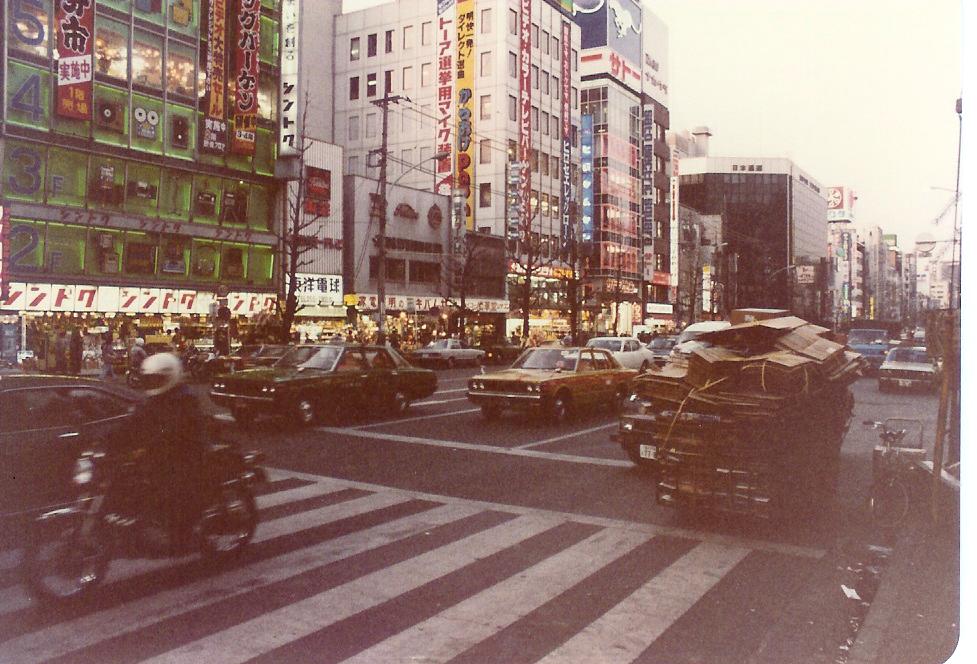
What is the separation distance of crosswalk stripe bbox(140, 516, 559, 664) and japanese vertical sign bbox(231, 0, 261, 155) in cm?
2879

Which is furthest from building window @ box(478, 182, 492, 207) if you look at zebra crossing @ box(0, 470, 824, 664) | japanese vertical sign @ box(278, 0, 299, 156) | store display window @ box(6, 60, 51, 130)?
zebra crossing @ box(0, 470, 824, 664)

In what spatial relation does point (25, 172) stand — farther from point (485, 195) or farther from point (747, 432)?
point (485, 195)

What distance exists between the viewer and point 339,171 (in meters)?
38.2

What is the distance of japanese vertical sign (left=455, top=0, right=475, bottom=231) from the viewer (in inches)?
1736

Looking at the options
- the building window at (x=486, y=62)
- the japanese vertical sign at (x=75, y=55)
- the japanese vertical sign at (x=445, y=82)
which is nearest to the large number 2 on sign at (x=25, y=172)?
the japanese vertical sign at (x=75, y=55)

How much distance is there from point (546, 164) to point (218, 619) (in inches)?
2142

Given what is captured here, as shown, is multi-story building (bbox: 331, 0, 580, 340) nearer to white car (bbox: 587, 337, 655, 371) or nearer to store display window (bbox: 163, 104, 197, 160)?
store display window (bbox: 163, 104, 197, 160)

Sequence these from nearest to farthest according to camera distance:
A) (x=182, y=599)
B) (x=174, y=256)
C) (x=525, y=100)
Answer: (x=182, y=599)
(x=174, y=256)
(x=525, y=100)

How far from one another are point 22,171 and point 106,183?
10013 mm

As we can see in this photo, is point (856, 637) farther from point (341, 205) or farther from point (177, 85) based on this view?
point (341, 205)

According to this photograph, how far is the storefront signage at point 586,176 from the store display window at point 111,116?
41267 millimetres

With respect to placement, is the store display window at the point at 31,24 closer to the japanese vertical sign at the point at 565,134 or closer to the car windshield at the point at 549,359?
the car windshield at the point at 549,359

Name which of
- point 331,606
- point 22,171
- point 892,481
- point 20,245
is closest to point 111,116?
point 22,171

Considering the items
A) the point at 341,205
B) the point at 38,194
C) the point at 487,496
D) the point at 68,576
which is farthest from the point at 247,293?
the point at 68,576
